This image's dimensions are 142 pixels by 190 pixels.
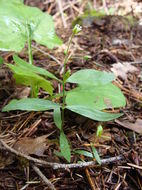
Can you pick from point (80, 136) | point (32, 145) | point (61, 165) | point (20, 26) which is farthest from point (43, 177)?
point (20, 26)

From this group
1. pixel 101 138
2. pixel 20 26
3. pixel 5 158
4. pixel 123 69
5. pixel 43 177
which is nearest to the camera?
pixel 43 177

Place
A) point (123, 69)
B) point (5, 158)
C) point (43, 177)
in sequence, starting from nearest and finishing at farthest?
1. point (43, 177)
2. point (5, 158)
3. point (123, 69)

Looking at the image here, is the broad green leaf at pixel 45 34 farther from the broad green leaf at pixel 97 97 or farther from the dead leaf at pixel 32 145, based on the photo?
the dead leaf at pixel 32 145

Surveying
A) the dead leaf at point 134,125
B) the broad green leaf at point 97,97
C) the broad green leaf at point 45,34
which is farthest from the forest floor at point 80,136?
the broad green leaf at point 45,34

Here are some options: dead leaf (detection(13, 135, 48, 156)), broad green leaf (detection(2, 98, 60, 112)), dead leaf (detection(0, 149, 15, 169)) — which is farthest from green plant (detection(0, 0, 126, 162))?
dead leaf (detection(0, 149, 15, 169))

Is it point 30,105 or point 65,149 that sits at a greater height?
point 30,105

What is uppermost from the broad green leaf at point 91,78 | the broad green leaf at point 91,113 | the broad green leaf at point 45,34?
the broad green leaf at point 45,34

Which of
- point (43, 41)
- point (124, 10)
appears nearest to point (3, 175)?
point (43, 41)

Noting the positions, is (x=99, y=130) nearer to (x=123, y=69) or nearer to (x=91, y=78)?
(x=91, y=78)
